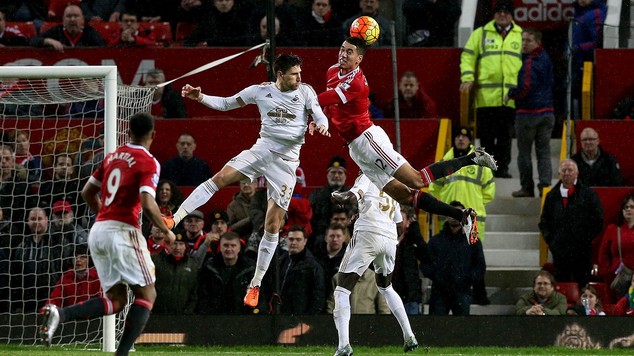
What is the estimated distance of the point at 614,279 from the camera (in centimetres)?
1576

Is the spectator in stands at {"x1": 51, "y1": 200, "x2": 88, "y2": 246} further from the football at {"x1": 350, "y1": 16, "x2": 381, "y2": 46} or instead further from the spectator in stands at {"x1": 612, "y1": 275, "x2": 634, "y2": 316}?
the spectator in stands at {"x1": 612, "y1": 275, "x2": 634, "y2": 316}

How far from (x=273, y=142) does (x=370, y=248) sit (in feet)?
4.96

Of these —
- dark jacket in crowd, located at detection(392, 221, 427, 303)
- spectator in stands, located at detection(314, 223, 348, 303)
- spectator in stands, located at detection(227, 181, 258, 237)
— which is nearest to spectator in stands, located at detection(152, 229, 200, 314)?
spectator in stands, located at detection(227, 181, 258, 237)

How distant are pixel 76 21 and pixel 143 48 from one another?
3.29ft

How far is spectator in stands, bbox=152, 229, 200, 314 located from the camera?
15188mm

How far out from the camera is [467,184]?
16.6m

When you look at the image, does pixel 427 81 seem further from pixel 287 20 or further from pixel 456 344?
pixel 456 344

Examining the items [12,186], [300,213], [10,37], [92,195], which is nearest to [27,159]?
[12,186]

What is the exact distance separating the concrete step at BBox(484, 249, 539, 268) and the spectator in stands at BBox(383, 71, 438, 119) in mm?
2193

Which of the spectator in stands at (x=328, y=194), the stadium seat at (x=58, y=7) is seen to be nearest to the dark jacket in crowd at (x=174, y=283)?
the spectator in stands at (x=328, y=194)

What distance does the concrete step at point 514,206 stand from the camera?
18.0m

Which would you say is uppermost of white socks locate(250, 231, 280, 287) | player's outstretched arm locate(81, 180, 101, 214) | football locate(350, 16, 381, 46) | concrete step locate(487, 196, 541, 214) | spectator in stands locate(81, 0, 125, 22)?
spectator in stands locate(81, 0, 125, 22)

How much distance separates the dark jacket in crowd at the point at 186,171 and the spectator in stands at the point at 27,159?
1.69 m

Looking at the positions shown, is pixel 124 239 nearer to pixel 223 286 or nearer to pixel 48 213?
pixel 223 286
